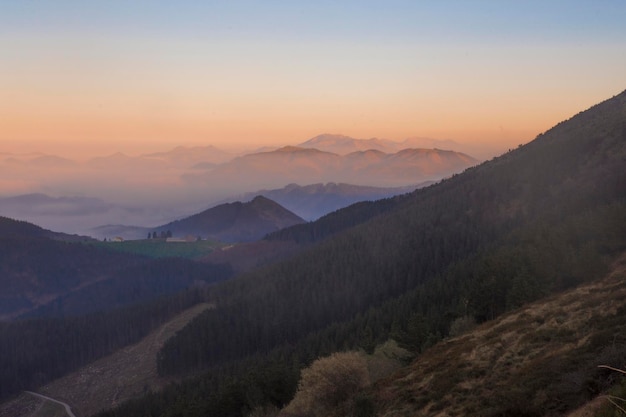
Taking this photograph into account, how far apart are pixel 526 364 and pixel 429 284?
84.8 metres

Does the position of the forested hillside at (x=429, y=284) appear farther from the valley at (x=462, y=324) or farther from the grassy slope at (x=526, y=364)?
the grassy slope at (x=526, y=364)

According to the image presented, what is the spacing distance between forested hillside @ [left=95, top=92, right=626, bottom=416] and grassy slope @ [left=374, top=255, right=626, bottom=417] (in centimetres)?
1815

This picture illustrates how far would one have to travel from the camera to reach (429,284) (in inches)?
5069

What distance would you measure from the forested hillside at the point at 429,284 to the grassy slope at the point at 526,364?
18150 millimetres

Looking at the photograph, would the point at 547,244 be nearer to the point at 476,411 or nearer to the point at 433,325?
the point at 433,325

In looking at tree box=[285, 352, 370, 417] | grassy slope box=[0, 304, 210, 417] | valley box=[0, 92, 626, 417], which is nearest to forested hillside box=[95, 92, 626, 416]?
valley box=[0, 92, 626, 417]

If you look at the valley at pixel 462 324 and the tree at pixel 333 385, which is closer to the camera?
the valley at pixel 462 324

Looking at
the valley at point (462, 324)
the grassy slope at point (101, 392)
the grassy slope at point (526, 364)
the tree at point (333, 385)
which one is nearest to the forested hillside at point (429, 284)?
the valley at point (462, 324)

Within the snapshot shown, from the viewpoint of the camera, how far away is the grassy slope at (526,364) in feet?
117

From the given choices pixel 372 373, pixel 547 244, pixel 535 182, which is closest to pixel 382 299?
pixel 535 182

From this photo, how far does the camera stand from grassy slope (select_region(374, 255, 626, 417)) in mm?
35656

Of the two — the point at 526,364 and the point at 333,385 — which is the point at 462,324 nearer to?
the point at 333,385

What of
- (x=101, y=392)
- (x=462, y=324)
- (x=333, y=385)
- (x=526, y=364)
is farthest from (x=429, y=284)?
(x=101, y=392)

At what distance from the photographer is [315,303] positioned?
185 m
